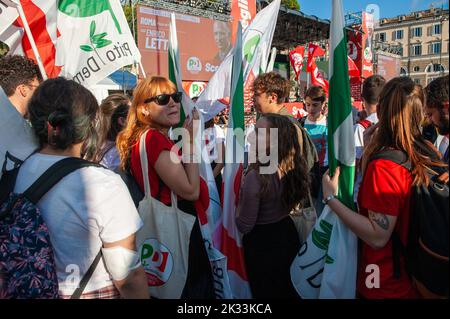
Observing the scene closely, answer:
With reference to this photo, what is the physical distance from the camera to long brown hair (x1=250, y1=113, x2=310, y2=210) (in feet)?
6.81

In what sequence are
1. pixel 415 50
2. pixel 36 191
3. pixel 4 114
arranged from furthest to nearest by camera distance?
pixel 415 50 → pixel 4 114 → pixel 36 191

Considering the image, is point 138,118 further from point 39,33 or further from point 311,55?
point 311,55

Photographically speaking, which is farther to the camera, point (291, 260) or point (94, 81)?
point (94, 81)

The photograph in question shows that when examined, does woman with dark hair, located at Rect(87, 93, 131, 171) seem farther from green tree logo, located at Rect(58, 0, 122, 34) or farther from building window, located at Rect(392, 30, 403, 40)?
building window, located at Rect(392, 30, 403, 40)

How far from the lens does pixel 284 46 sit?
24578 mm

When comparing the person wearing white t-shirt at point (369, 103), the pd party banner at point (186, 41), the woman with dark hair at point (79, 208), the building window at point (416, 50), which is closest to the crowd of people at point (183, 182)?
the woman with dark hair at point (79, 208)

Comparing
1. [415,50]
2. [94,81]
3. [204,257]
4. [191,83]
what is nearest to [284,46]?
[191,83]

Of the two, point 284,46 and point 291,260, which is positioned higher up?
point 284,46

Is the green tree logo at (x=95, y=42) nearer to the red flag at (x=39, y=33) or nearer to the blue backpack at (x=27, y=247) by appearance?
the red flag at (x=39, y=33)

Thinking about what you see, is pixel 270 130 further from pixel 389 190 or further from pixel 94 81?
pixel 94 81

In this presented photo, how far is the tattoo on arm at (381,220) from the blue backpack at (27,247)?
122 cm

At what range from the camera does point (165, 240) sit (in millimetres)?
1945
